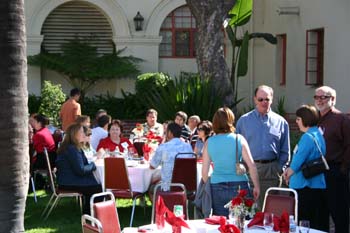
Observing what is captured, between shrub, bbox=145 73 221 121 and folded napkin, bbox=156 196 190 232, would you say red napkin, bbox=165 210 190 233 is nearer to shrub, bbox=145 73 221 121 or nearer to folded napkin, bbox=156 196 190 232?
folded napkin, bbox=156 196 190 232

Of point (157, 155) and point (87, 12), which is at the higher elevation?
point (87, 12)

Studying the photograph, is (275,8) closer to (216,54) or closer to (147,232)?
(216,54)

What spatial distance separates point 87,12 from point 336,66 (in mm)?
8337

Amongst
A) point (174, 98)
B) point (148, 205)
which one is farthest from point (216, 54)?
point (148, 205)

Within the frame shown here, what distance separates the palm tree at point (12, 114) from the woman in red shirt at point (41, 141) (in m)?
7.39

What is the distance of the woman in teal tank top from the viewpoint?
7.18 metres

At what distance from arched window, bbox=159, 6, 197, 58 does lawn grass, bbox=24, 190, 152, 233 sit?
10.5 m

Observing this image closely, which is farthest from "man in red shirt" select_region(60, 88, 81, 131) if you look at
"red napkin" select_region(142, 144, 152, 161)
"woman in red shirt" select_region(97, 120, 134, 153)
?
"red napkin" select_region(142, 144, 152, 161)

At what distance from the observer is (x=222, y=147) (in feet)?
23.6

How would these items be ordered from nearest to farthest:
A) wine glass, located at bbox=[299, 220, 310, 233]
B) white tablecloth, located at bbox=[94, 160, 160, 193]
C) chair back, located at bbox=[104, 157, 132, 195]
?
wine glass, located at bbox=[299, 220, 310, 233], chair back, located at bbox=[104, 157, 132, 195], white tablecloth, located at bbox=[94, 160, 160, 193]

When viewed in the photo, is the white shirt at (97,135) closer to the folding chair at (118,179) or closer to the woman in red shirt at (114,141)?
the woman in red shirt at (114,141)

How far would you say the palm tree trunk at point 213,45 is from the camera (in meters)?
15.3

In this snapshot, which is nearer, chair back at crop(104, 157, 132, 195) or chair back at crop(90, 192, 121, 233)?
chair back at crop(90, 192, 121, 233)

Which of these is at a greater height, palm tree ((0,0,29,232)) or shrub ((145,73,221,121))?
palm tree ((0,0,29,232))
